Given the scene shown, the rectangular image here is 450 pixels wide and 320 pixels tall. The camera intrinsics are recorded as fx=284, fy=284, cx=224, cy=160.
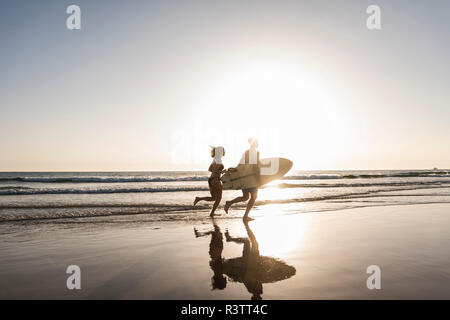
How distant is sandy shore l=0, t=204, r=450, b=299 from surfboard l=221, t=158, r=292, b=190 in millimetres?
1461

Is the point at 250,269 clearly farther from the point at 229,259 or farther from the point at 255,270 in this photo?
the point at 229,259

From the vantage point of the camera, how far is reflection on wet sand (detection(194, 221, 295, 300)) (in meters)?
4.09

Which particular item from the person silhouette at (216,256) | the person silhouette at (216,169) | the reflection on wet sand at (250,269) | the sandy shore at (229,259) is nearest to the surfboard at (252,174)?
the person silhouette at (216,169)

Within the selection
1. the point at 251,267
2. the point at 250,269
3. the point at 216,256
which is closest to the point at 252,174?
the point at 216,256

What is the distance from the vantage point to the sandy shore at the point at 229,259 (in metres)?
3.85

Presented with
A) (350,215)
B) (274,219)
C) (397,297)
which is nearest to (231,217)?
(274,219)

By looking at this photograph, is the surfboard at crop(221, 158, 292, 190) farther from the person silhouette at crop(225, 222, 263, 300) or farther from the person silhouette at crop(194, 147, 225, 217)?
Answer: the person silhouette at crop(225, 222, 263, 300)

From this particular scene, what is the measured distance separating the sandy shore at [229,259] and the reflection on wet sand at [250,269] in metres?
0.02

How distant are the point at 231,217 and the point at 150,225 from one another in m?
3.20

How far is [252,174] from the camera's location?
9414mm

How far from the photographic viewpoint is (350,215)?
10.8 m

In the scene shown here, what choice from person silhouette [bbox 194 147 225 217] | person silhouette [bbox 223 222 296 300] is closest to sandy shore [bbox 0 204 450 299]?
person silhouette [bbox 223 222 296 300]

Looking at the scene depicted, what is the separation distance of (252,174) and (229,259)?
4.34 m
